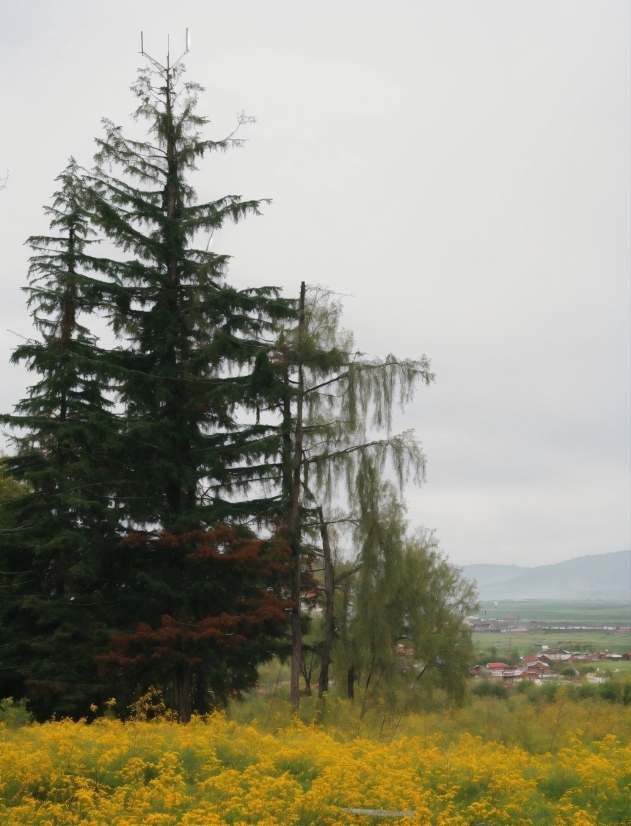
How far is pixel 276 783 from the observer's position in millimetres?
10062

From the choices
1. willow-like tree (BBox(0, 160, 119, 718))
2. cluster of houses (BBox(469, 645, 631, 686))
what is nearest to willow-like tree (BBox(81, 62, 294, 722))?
willow-like tree (BBox(0, 160, 119, 718))

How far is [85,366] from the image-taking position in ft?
72.9

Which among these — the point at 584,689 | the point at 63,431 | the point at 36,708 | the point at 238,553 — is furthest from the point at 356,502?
the point at 584,689

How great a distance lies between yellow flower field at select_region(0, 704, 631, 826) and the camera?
9.82 m

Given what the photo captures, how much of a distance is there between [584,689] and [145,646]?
1062 inches

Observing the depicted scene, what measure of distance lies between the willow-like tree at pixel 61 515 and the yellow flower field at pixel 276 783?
8.62 metres

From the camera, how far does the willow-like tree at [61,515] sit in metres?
21.3

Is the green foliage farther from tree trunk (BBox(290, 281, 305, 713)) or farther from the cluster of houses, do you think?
the cluster of houses

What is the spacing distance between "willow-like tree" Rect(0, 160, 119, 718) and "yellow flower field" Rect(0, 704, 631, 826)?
8615 mm

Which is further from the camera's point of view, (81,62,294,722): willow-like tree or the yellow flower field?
(81,62,294,722): willow-like tree

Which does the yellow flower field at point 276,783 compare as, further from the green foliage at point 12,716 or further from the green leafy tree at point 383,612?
the green leafy tree at point 383,612

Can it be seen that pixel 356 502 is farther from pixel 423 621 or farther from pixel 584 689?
pixel 584 689

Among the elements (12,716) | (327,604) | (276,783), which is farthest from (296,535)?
(276,783)

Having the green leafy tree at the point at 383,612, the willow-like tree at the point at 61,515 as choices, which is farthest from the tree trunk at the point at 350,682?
the willow-like tree at the point at 61,515
